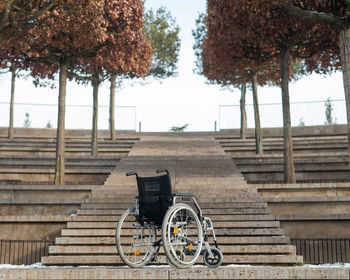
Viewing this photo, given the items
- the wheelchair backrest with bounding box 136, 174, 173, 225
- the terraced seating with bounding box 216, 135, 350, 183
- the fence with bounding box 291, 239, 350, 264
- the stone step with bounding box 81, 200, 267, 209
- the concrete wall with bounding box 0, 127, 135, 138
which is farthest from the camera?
the concrete wall with bounding box 0, 127, 135, 138

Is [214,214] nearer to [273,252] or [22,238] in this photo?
[273,252]

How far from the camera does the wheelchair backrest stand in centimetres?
→ 599

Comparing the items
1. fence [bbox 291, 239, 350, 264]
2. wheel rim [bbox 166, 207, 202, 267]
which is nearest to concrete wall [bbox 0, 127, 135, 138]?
fence [bbox 291, 239, 350, 264]

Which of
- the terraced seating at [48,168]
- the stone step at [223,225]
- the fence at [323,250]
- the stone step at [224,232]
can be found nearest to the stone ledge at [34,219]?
the stone step at [223,225]

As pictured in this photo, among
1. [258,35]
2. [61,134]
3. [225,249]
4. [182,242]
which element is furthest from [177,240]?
[258,35]

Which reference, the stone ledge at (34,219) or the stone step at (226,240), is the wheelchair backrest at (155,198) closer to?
the stone step at (226,240)

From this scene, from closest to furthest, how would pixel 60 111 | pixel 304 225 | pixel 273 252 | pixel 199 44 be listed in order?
pixel 273 252, pixel 304 225, pixel 60 111, pixel 199 44

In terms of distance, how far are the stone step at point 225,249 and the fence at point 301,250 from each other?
938 mm

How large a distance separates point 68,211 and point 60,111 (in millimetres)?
3475

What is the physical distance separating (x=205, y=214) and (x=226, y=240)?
1.26 metres

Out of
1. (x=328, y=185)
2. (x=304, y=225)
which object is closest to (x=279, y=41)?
(x=328, y=185)

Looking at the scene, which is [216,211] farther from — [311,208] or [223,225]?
[311,208]

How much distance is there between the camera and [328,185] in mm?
11164

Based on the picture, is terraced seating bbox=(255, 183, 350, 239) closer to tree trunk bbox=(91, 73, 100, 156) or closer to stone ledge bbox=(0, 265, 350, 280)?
stone ledge bbox=(0, 265, 350, 280)
